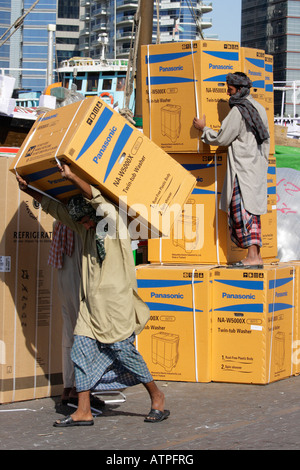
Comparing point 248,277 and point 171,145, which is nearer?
point 248,277

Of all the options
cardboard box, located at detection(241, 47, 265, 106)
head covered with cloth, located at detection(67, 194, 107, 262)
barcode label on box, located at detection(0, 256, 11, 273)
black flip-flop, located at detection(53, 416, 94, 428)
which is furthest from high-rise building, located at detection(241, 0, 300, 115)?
black flip-flop, located at detection(53, 416, 94, 428)

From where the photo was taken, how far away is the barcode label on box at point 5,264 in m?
5.43

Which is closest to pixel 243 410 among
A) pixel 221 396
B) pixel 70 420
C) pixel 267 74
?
pixel 221 396

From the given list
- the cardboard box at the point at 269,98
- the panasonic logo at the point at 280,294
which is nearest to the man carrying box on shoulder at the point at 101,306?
the panasonic logo at the point at 280,294

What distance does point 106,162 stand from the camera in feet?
15.3

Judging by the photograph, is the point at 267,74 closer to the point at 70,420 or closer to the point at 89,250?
the point at 89,250

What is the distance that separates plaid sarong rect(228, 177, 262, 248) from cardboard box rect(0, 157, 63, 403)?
159 centimetres

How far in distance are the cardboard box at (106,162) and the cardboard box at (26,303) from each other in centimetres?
56

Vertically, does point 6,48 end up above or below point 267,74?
above

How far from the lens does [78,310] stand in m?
5.30

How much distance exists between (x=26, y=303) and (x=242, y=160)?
217cm

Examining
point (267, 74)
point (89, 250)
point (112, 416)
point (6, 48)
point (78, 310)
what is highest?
point (6, 48)

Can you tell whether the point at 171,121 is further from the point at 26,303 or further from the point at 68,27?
the point at 68,27
